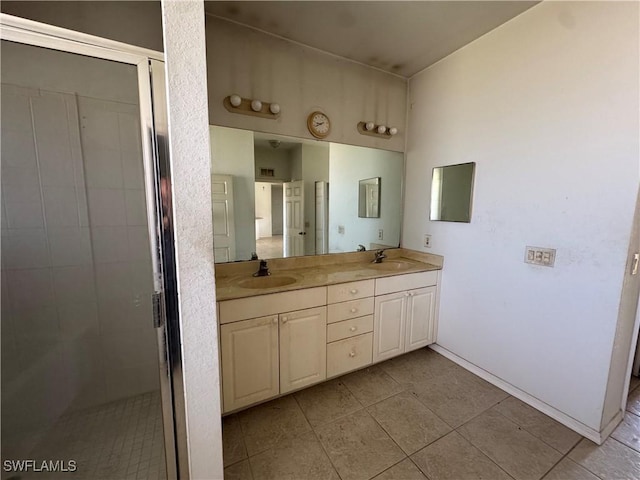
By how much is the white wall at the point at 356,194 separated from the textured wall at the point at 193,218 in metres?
1.54

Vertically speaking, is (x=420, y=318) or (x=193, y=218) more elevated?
(x=193, y=218)

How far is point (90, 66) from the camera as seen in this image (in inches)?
38.6

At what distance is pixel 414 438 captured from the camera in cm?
146

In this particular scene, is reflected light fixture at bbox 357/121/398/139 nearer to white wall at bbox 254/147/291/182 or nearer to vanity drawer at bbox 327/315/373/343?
white wall at bbox 254/147/291/182

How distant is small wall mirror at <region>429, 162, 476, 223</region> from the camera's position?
2.00 m

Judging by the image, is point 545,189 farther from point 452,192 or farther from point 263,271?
point 263,271

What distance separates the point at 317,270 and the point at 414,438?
1221 millimetres

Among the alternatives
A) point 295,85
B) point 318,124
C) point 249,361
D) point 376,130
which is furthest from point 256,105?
point 249,361

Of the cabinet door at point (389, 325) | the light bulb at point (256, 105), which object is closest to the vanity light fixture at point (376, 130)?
the light bulb at point (256, 105)

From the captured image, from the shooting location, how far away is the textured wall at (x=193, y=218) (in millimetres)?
740

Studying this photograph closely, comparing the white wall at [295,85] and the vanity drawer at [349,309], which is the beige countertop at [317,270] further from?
the white wall at [295,85]

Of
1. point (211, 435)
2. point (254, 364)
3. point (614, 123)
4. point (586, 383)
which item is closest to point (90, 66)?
point (211, 435)

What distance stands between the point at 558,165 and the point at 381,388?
1.85 metres

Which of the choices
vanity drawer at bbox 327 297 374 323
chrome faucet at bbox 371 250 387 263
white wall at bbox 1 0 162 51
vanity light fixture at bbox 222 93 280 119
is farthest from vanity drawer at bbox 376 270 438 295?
white wall at bbox 1 0 162 51
